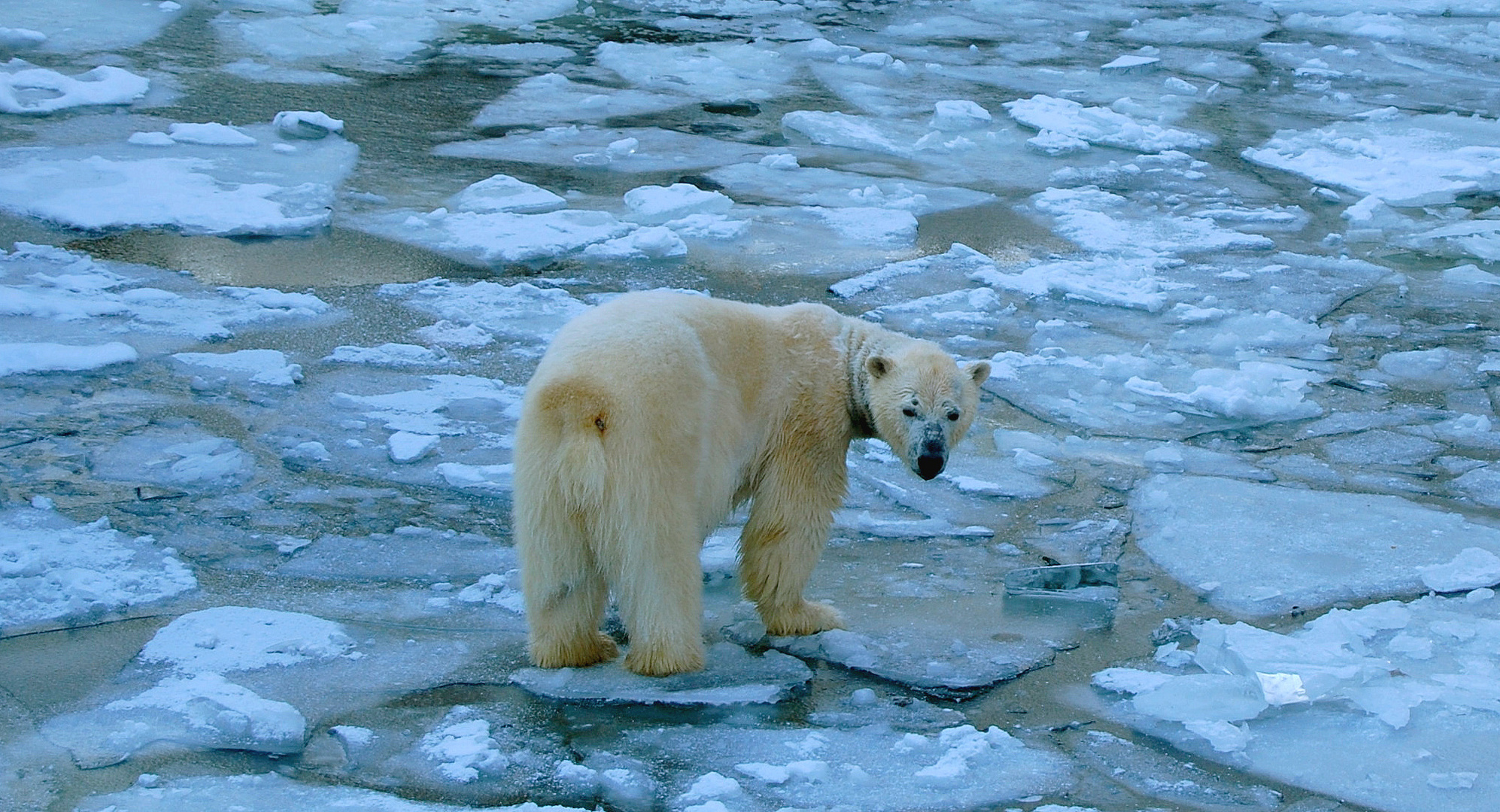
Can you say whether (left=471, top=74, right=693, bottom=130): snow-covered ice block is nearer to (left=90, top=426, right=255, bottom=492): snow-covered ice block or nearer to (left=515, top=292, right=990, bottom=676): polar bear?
(left=90, top=426, right=255, bottom=492): snow-covered ice block

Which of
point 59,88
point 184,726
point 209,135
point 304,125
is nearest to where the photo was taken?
point 184,726

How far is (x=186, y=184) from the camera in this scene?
6.13 meters

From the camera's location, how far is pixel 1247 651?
2.87 metres

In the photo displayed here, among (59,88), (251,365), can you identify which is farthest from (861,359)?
(59,88)

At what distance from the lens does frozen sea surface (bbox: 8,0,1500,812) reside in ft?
8.29

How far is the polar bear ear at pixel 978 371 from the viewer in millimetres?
3271

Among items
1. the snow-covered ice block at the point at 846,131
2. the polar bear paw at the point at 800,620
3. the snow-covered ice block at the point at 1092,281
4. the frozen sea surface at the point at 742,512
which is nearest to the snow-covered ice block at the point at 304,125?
the frozen sea surface at the point at 742,512

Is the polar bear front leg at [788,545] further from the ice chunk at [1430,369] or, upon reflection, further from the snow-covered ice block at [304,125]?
the snow-covered ice block at [304,125]

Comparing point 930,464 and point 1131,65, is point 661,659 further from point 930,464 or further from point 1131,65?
point 1131,65

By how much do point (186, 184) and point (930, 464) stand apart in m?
4.34

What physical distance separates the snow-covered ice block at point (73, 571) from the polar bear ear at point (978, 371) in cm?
178

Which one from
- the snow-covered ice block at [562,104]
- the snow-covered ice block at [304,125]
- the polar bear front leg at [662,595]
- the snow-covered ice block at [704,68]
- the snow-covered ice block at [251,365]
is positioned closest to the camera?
the polar bear front leg at [662,595]

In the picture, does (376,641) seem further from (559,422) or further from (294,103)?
(294,103)

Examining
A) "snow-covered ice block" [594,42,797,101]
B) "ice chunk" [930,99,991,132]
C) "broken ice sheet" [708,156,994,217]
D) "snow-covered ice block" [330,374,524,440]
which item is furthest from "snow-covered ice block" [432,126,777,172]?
"snow-covered ice block" [330,374,524,440]
